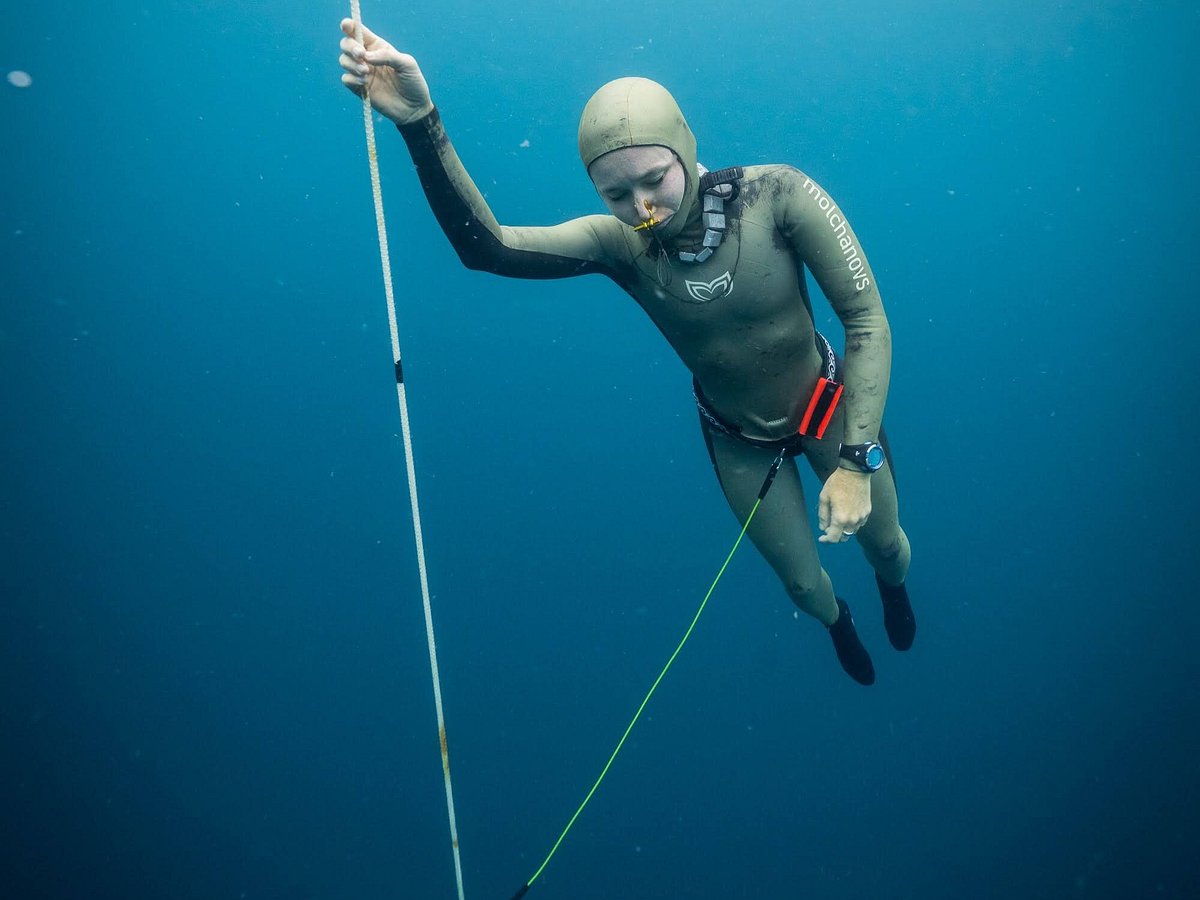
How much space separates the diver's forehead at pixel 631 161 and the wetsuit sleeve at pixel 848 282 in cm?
39

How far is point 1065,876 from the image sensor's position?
6.93 meters

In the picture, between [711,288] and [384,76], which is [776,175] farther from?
[384,76]

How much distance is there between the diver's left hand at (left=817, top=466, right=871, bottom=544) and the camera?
214 centimetres

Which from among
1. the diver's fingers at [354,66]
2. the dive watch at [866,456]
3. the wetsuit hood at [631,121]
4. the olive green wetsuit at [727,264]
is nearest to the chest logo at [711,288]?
the olive green wetsuit at [727,264]

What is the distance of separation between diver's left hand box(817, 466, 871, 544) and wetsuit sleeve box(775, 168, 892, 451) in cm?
10

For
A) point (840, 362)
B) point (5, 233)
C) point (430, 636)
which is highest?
point (5, 233)

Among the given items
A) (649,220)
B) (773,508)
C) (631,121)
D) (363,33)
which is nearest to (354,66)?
(363,33)

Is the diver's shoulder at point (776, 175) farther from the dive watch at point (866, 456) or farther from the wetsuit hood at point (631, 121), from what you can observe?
the dive watch at point (866, 456)

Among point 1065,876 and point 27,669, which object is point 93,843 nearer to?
point 27,669

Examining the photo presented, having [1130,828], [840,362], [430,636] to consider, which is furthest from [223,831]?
[1130,828]

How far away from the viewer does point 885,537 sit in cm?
278

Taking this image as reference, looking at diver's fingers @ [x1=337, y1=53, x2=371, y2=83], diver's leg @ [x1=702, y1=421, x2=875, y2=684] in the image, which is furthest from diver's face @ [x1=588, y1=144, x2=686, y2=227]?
diver's leg @ [x1=702, y1=421, x2=875, y2=684]

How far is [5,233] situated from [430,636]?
4991mm

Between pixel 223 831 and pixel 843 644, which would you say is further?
pixel 223 831
